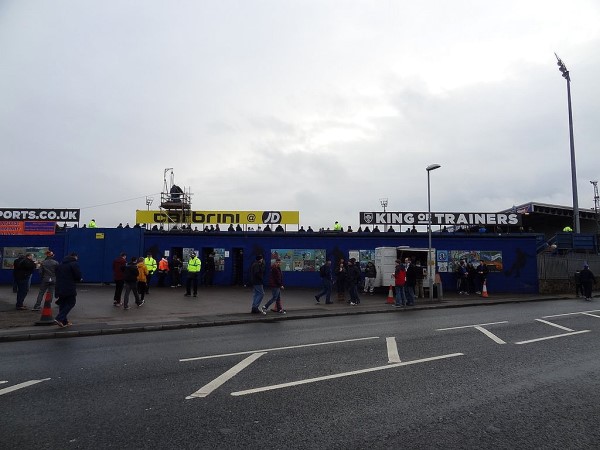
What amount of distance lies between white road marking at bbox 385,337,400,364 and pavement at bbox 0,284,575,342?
15.5ft

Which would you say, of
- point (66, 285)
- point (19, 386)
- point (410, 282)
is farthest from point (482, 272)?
point (19, 386)

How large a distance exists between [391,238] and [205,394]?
67.4 ft

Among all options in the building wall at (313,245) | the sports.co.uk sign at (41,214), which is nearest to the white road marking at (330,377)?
the building wall at (313,245)

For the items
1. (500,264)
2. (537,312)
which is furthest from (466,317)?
(500,264)

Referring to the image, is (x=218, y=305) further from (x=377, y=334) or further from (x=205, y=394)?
(x=205, y=394)

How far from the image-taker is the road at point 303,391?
4.15m

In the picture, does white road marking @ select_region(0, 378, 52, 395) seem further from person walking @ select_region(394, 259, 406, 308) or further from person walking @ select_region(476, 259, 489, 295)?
person walking @ select_region(476, 259, 489, 295)

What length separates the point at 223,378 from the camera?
618 cm

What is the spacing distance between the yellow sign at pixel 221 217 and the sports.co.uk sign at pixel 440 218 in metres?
5.09

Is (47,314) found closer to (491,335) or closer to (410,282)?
(491,335)

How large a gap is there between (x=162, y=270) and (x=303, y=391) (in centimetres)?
1873

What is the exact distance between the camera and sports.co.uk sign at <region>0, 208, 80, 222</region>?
98.2ft

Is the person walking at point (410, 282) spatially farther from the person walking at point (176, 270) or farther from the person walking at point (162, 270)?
the person walking at point (162, 270)

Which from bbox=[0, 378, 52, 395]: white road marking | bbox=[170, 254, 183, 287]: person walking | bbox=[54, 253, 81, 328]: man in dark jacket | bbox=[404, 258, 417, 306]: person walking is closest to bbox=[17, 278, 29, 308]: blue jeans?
bbox=[54, 253, 81, 328]: man in dark jacket
